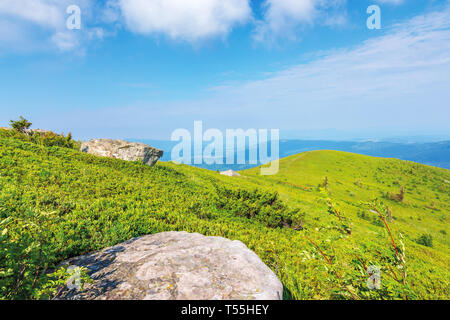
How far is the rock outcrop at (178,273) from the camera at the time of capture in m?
3.24

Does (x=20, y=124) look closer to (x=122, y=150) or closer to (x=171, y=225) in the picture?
(x=122, y=150)

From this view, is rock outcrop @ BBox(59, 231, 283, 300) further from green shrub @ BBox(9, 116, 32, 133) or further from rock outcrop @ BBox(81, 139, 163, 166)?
green shrub @ BBox(9, 116, 32, 133)

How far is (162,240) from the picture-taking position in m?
5.50

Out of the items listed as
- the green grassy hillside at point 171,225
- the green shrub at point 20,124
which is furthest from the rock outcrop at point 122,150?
the green shrub at point 20,124

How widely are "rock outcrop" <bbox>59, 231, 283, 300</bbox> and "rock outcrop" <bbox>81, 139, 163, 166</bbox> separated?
39.5 ft

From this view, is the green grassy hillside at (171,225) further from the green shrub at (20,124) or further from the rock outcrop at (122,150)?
the green shrub at (20,124)

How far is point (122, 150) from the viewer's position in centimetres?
1647

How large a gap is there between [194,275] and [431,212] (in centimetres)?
5055

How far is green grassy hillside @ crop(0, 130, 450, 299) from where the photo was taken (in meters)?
3.20

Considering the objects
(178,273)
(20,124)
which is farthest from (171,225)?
(20,124)

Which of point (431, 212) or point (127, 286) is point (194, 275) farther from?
point (431, 212)

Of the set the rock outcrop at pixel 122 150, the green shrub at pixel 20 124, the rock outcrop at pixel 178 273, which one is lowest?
the rock outcrop at pixel 178 273

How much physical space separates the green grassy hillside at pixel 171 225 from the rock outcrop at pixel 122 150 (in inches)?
55.2
